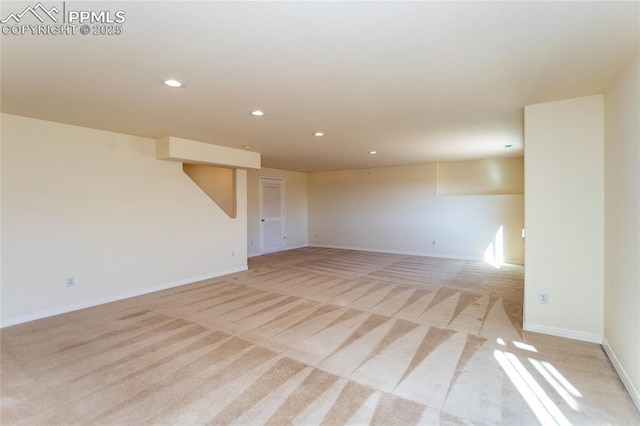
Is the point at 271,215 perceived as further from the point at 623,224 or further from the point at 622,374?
the point at 622,374

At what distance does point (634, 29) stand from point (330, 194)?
762 cm

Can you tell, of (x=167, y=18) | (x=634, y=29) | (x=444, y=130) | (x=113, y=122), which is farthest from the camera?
(x=444, y=130)

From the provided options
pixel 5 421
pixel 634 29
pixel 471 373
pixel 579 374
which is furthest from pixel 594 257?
Result: pixel 5 421

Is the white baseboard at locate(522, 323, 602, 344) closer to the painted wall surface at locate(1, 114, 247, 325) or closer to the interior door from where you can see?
the painted wall surface at locate(1, 114, 247, 325)

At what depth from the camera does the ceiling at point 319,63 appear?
64.5 inches

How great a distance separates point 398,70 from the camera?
7.59ft

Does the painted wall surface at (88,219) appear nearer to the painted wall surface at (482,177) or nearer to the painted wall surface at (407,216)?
the painted wall surface at (407,216)

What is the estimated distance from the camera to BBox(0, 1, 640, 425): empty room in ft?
6.05

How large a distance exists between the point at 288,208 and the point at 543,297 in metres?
6.78

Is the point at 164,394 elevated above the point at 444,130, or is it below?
below

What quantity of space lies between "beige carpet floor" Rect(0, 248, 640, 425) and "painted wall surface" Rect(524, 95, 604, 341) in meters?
0.31

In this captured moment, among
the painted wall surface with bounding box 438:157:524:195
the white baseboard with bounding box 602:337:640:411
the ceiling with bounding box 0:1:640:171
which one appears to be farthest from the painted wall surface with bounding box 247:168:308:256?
the white baseboard with bounding box 602:337:640:411

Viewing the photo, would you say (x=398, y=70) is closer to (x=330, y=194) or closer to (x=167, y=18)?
(x=167, y=18)

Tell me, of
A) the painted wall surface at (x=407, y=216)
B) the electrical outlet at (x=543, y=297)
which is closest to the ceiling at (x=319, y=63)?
the electrical outlet at (x=543, y=297)
